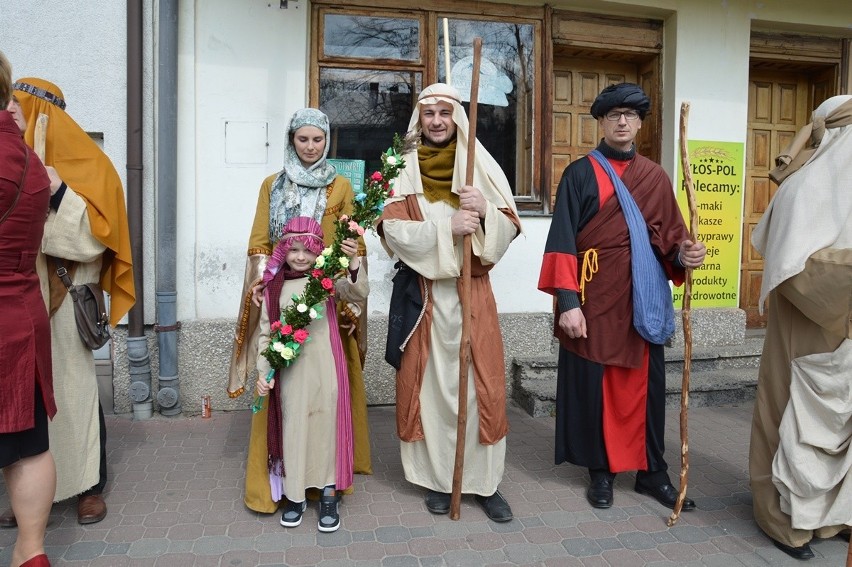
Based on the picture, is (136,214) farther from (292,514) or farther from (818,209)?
(818,209)

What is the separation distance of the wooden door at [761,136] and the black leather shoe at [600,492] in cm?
383

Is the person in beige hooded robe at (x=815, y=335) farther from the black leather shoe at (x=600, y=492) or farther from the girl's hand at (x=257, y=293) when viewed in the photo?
the girl's hand at (x=257, y=293)

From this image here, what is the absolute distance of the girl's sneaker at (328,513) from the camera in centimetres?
302

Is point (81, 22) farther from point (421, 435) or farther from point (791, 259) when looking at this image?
point (791, 259)

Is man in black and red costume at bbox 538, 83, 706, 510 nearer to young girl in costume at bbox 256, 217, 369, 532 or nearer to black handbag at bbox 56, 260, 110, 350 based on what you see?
young girl in costume at bbox 256, 217, 369, 532

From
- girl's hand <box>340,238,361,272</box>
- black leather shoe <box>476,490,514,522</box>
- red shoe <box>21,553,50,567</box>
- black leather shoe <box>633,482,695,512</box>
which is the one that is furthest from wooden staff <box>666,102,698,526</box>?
red shoe <box>21,553,50,567</box>

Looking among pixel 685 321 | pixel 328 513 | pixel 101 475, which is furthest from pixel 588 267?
pixel 101 475

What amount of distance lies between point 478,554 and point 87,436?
196cm

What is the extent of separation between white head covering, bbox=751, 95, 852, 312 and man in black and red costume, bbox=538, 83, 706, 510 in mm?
550

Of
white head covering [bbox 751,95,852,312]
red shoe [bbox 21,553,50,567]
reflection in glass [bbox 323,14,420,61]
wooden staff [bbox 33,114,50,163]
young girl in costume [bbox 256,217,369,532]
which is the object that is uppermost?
reflection in glass [bbox 323,14,420,61]

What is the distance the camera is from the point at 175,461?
397 cm

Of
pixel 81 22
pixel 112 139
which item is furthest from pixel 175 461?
pixel 81 22

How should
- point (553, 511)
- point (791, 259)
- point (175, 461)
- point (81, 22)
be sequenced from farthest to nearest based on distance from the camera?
point (81, 22)
point (175, 461)
point (553, 511)
point (791, 259)

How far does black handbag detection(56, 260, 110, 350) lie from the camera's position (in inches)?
120
